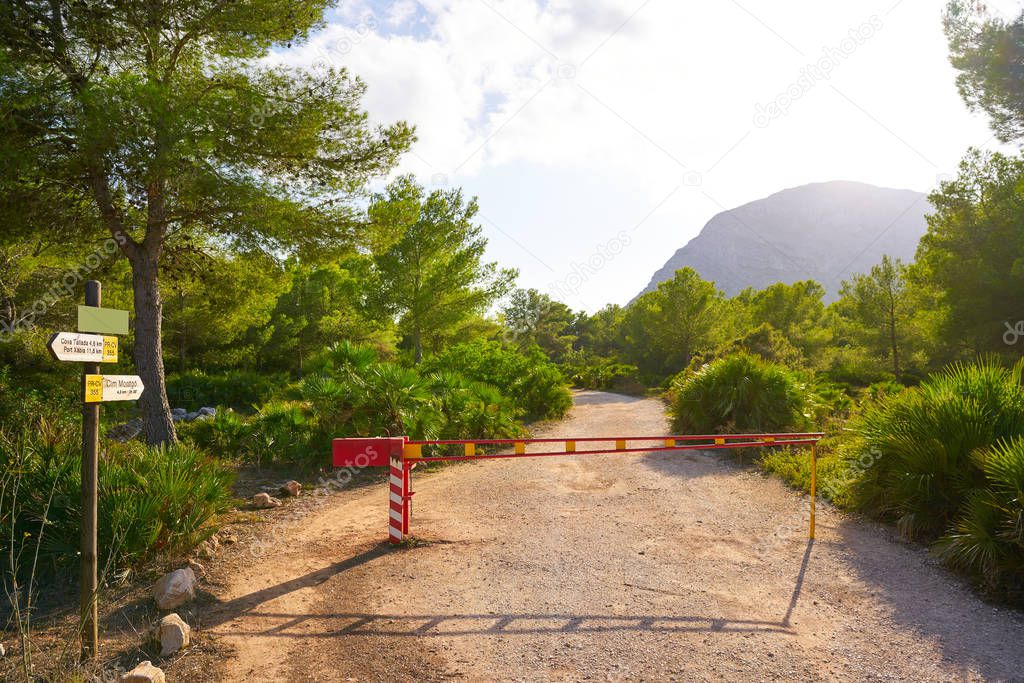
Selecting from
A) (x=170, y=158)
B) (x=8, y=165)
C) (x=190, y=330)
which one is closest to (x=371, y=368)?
(x=170, y=158)

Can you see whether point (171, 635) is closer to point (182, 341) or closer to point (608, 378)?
point (182, 341)

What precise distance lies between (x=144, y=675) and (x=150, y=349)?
22.6 ft

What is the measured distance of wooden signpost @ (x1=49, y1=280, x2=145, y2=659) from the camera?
3.63m

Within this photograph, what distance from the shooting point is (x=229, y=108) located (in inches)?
329

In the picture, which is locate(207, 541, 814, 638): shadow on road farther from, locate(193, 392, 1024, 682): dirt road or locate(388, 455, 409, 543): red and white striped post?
locate(388, 455, 409, 543): red and white striped post

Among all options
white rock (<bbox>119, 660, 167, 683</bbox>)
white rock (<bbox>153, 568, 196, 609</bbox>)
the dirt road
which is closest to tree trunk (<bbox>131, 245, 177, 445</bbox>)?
the dirt road

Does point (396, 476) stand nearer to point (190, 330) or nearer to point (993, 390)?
point (993, 390)

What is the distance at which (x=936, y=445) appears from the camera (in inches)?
229

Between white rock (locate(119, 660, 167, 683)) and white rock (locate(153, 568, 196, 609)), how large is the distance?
1.22 meters

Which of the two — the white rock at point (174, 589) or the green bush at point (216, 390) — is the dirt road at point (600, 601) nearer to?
the white rock at point (174, 589)

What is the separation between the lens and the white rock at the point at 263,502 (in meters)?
7.46

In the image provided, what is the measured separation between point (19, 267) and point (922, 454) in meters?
16.1

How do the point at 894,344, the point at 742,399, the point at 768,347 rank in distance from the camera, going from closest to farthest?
the point at 742,399
the point at 768,347
the point at 894,344

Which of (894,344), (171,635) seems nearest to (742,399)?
(171,635)
